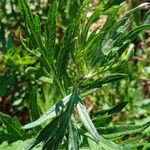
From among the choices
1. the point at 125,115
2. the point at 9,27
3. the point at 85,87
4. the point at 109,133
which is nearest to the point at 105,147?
the point at 109,133

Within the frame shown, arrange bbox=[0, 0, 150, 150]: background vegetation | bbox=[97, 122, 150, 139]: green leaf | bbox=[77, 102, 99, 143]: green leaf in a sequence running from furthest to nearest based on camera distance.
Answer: bbox=[97, 122, 150, 139]: green leaf
bbox=[0, 0, 150, 150]: background vegetation
bbox=[77, 102, 99, 143]: green leaf

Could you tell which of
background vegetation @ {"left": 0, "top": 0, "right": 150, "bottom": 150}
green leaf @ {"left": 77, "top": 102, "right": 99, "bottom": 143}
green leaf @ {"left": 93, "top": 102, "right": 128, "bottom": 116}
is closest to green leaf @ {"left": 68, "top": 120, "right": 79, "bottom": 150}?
background vegetation @ {"left": 0, "top": 0, "right": 150, "bottom": 150}

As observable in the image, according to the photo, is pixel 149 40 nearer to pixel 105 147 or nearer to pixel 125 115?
pixel 125 115

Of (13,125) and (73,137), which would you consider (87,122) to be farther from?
(13,125)

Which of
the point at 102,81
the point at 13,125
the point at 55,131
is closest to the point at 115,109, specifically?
the point at 102,81

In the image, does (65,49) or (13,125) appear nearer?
(65,49)

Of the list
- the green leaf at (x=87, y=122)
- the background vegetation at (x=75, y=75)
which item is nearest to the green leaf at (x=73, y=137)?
the background vegetation at (x=75, y=75)

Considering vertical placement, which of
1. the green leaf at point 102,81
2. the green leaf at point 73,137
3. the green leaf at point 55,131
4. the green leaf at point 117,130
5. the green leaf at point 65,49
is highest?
the green leaf at point 65,49

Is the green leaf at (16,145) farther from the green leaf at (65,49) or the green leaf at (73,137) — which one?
the green leaf at (65,49)

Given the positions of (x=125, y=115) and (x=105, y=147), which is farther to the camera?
(x=125, y=115)

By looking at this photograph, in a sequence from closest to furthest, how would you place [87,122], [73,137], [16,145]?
1. [87,122]
2. [73,137]
3. [16,145]

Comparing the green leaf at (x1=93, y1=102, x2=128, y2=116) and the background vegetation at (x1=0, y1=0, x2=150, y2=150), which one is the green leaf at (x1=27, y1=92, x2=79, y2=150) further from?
the green leaf at (x1=93, y1=102, x2=128, y2=116)
